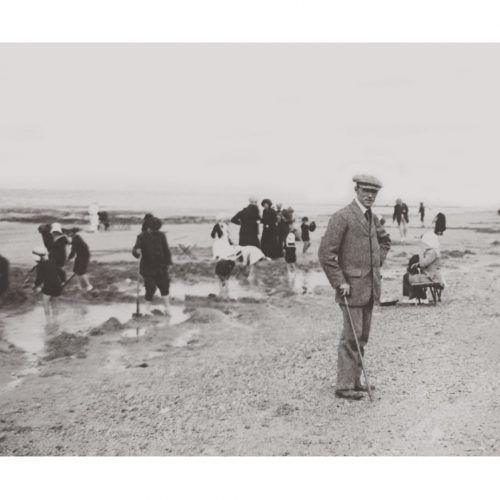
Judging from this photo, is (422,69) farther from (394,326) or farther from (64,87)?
(64,87)

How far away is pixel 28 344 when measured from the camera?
3.72 m

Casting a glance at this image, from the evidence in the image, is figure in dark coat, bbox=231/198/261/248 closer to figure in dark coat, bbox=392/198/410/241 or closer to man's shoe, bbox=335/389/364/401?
figure in dark coat, bbox=392/198/410/241

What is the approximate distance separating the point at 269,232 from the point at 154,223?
2.89 ft

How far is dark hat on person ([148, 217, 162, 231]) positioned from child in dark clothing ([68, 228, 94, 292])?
49 centimetres

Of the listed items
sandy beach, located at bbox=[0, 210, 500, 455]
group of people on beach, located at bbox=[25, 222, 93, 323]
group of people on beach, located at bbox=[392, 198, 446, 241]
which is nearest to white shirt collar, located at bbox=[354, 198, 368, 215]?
sandy beach, located at bbox=[0, 210, 500, 455]

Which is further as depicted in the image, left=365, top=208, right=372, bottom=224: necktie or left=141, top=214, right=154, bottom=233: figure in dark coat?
left=141, top=214, right=154, bottom=233: figure in dark coat

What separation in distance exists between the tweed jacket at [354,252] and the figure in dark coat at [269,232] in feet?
2.68

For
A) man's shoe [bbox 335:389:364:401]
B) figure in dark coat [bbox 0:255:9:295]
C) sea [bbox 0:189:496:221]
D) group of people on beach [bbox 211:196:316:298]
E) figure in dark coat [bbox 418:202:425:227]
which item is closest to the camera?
man's shoe [bbox 335:389:364:401]

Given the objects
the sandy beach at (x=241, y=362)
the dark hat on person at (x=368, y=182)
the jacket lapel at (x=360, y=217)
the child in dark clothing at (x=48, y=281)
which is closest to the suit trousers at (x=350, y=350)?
the sandy beach at (x=241, y=362)

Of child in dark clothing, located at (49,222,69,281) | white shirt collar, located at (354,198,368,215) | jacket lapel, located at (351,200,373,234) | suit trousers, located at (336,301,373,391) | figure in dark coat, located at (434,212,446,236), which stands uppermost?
white shirt collar, located at (354,198,368,215)

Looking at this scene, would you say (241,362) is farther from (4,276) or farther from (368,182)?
(4,276)

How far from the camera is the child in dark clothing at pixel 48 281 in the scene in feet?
12.5

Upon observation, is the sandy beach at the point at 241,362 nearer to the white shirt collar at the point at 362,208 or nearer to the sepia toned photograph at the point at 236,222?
the sepia toned photograph at the point at 236,222

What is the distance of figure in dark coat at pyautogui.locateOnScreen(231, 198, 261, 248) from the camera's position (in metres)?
4.04
